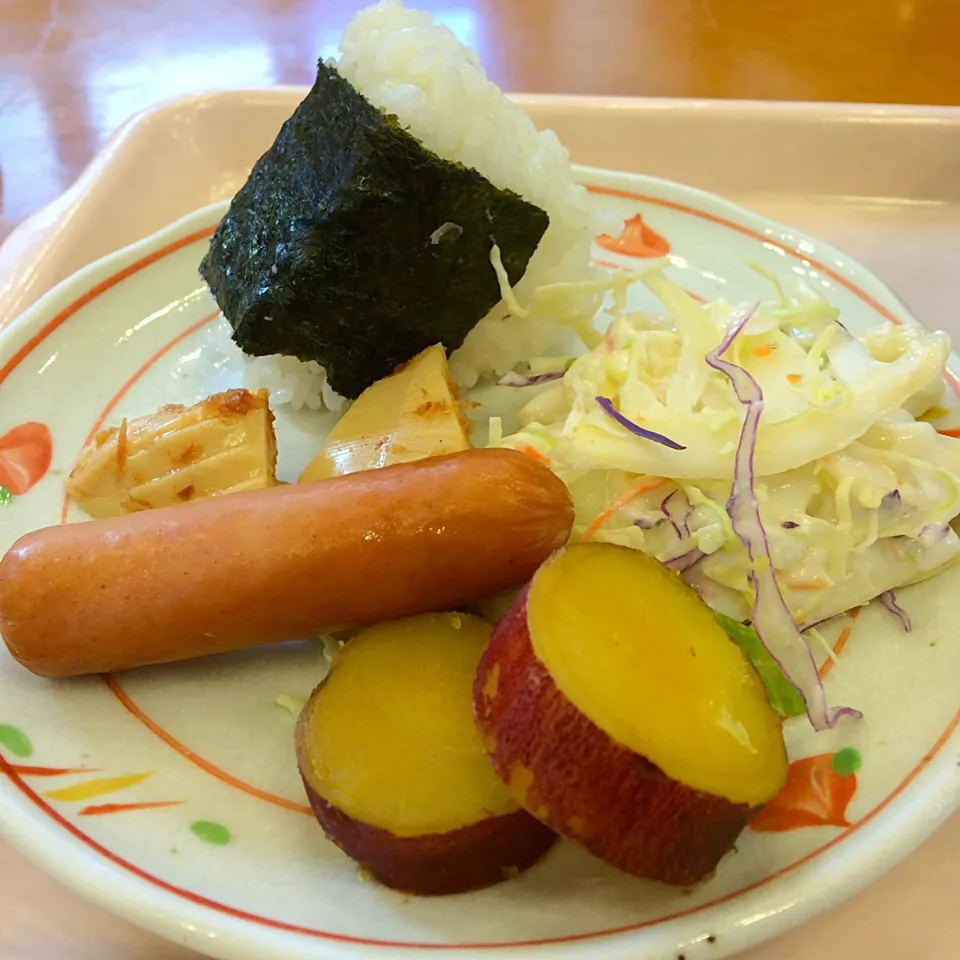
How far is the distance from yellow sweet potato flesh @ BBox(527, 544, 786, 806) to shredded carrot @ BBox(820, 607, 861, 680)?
37 cm

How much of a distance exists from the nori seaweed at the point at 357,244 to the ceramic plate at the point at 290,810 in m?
0.31

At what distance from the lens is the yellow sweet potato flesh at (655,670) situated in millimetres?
1006

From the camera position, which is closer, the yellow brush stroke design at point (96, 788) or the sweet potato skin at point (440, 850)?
the sweet potato skin at point (440, 850)

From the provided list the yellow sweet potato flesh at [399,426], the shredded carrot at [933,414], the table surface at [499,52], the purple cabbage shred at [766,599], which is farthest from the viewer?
the table surface at [499,52]

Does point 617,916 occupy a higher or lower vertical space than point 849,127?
lower

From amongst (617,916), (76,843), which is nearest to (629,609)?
(617,916)

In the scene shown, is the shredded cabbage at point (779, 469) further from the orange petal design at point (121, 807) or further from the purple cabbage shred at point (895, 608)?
the orange petal design at point (121, 807)

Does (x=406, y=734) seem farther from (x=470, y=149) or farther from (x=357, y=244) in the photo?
(x=470, y=149)

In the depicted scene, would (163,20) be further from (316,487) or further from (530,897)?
(530,897)

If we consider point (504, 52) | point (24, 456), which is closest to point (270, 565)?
point (24, 456)

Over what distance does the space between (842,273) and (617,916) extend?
5.20 feet

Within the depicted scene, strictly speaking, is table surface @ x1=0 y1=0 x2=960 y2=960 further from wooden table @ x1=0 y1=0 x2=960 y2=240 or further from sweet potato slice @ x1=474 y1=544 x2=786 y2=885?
sweet potato slice @ x1=474 y1=544 x2=786 y2=885

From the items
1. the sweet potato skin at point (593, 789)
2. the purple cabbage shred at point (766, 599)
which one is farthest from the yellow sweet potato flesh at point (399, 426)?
the sweet potato skin at point (593, 789)

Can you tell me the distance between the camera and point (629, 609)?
113 centimetres
